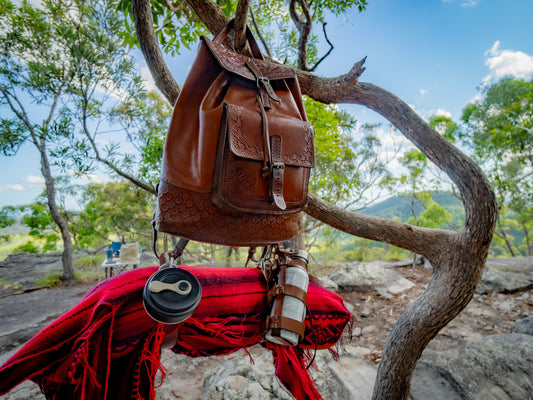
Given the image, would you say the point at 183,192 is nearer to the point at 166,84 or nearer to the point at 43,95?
the point at 166,84

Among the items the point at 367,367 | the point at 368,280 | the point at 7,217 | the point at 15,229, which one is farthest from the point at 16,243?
the point at 367,367

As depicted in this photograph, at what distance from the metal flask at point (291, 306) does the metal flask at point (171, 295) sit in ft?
0.99

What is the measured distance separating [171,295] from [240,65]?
0.79 meters

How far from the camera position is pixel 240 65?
33.9 inches

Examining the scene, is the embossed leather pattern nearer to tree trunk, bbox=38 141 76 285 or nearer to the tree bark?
the tree bark

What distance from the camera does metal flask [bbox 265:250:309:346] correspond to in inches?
32.6

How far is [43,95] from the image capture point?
4.23m

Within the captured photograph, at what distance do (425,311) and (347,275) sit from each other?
146 inches

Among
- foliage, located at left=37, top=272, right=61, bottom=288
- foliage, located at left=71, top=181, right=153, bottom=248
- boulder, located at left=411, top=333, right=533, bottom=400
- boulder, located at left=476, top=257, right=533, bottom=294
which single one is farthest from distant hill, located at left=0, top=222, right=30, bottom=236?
boulder, located at left=476, top=257, right=533, bottom=294

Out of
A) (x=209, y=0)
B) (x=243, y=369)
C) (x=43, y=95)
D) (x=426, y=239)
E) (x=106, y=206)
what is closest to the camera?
(x=209, y=0)

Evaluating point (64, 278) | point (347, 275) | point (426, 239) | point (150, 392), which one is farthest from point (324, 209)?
point (64, 278)

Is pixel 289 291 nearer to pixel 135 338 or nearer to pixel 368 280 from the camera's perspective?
pixel 135 338

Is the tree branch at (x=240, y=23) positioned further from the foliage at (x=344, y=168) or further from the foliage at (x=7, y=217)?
the foliage at (x=7, y=217)

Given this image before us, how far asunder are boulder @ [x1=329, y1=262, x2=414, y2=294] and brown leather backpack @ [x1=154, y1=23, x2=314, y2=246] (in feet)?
14.4
